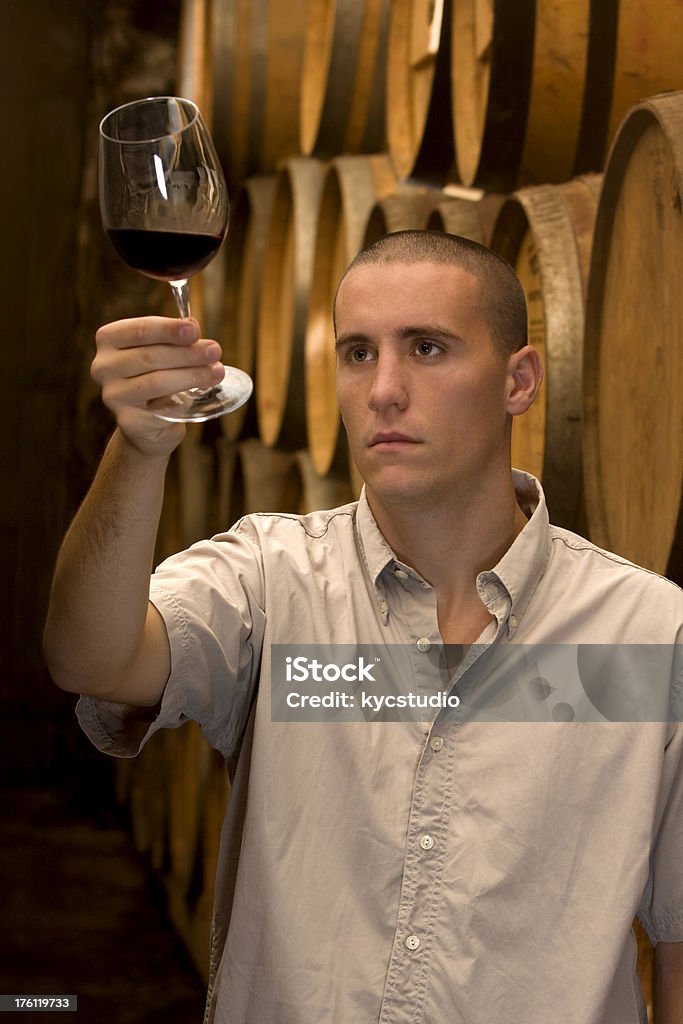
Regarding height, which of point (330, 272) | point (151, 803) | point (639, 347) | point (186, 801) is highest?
point (639, 347)

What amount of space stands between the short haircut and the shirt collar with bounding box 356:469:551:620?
230mm

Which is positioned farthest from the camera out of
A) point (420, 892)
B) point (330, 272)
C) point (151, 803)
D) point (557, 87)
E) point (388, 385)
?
point (151, 803)

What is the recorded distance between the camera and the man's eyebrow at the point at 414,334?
5.10 ft

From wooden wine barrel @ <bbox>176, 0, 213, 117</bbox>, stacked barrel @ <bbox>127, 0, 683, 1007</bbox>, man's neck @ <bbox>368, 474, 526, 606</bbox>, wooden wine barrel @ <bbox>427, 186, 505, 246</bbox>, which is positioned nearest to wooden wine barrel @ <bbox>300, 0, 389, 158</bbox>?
stacked barrel @ <bbox>127, 0, 683, 1007</bbox>

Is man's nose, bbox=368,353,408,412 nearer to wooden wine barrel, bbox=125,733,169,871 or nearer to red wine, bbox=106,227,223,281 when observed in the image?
red wine, bbox=106,227,223,281

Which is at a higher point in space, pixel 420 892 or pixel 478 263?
pixel 478 263

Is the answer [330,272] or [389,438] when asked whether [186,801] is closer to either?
[330,272]

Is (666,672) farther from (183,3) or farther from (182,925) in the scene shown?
(183,3)

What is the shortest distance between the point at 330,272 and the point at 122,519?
196cm

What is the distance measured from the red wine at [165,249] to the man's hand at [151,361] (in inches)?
3.4

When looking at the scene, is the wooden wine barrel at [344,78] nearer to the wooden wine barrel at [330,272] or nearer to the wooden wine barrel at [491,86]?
the wooden wine barrel at [330,272]

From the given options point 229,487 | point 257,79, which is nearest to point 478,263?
point 229,487

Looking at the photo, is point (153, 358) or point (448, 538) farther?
point (448, 538)

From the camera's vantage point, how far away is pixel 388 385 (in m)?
1.51
